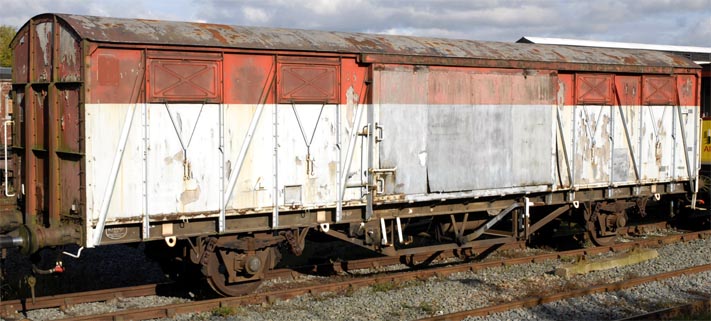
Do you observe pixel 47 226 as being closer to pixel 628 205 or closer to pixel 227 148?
pixel 227 148

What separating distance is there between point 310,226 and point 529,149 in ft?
13.2

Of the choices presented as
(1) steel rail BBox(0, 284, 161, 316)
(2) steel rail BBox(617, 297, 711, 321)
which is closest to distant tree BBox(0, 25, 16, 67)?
(1) steel rail BBox(0, 284, 161, 316)

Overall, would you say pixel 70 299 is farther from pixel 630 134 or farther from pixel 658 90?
pixel 658 90

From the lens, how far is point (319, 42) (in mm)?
10172

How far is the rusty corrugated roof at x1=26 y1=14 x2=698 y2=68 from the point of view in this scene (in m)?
8.68

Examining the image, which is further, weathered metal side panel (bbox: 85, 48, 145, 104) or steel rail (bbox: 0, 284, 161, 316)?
steel rail (bbox: 0, 284, 161, 316)

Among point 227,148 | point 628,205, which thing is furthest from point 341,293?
point 628,205

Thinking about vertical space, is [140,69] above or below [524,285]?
above

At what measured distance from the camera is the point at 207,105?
9203 millimetres

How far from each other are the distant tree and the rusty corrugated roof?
3836cm

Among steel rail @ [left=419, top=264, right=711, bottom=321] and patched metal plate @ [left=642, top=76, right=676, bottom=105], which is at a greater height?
patched metal plate @ [left=642, top=76, right=676, bottom=105]

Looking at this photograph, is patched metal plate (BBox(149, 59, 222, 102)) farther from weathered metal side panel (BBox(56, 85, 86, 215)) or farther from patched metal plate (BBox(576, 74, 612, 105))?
patched metal plate (BBox(576, 74, 612, 105))

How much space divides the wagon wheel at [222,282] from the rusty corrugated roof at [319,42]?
2.73 meters

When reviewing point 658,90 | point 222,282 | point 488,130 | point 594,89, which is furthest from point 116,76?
point 658,90
